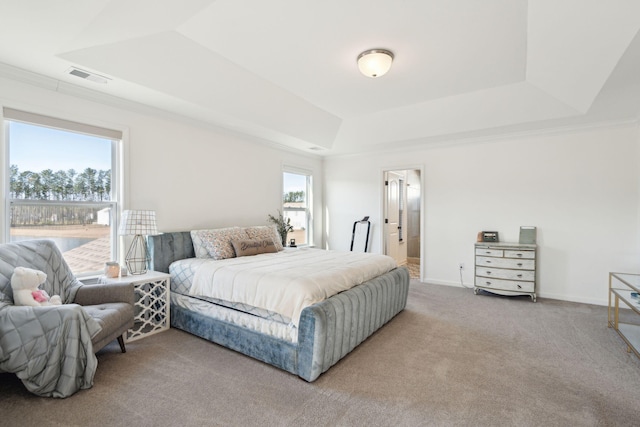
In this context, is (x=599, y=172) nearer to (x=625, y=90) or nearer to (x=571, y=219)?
(x=571, y=219)

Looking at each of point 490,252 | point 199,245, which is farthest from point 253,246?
point 490,252

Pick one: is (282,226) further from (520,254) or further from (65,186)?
(520,254)

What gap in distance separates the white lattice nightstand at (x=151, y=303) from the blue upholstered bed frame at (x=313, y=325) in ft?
0.36

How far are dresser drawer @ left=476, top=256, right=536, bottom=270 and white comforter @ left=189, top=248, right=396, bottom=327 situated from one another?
188cm

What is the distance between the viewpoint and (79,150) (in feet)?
10.2

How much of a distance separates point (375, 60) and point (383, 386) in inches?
103

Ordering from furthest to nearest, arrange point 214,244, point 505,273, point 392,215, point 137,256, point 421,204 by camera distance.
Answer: point 392,215, point 421,204, point 505,273, point 214,244, point 137,256

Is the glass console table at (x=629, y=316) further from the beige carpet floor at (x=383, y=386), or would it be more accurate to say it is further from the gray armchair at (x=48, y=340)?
the gray armchair at (x=48, y=340)

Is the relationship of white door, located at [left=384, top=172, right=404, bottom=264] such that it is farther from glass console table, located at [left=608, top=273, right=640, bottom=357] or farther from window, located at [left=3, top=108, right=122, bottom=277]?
window, located at [left=3, top=108, right=122, bottom=277]

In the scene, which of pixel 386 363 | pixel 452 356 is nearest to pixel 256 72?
pixel 386 363

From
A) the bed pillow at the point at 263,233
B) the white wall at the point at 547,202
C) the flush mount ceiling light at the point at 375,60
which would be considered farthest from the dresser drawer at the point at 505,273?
the flush mount ceiling light at the point at 375,60

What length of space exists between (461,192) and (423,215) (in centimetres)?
71

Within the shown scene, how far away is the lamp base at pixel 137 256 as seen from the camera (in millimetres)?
3375

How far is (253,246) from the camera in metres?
3.84
